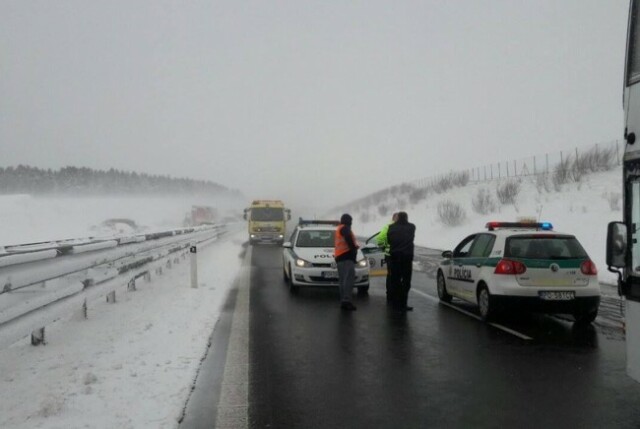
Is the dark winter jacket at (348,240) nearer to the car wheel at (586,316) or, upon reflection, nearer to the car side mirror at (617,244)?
the car wheel at (586,316)

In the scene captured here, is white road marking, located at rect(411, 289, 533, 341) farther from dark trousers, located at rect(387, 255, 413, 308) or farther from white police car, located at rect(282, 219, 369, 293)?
white police car, located at rect(282, 219, 369, 293)

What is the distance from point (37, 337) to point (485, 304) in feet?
21.4

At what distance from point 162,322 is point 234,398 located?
11.7 feet

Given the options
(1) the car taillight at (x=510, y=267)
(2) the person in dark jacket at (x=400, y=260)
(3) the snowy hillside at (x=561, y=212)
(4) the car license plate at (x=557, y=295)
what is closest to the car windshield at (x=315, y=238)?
(2) the person in dark jacket at (x=400, y=260)

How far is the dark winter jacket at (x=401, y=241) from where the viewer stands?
10.5 meters

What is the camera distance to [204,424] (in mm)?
4379

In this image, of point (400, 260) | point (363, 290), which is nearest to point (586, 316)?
point (400, 260)

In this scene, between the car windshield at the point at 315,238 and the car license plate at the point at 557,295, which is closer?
the car license plate at the point at 557,295

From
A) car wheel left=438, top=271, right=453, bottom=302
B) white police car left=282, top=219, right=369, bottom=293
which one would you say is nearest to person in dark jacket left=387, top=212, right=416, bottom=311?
car wheel left=438, top=271, right=453, bottom=302

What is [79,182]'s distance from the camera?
13212cm

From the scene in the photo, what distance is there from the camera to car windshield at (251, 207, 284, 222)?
33.3 meters

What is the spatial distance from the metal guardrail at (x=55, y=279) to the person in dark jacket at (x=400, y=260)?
5005 mm

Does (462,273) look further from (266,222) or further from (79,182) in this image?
(79,182)

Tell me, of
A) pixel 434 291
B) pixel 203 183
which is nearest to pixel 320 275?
pixel 434 291
